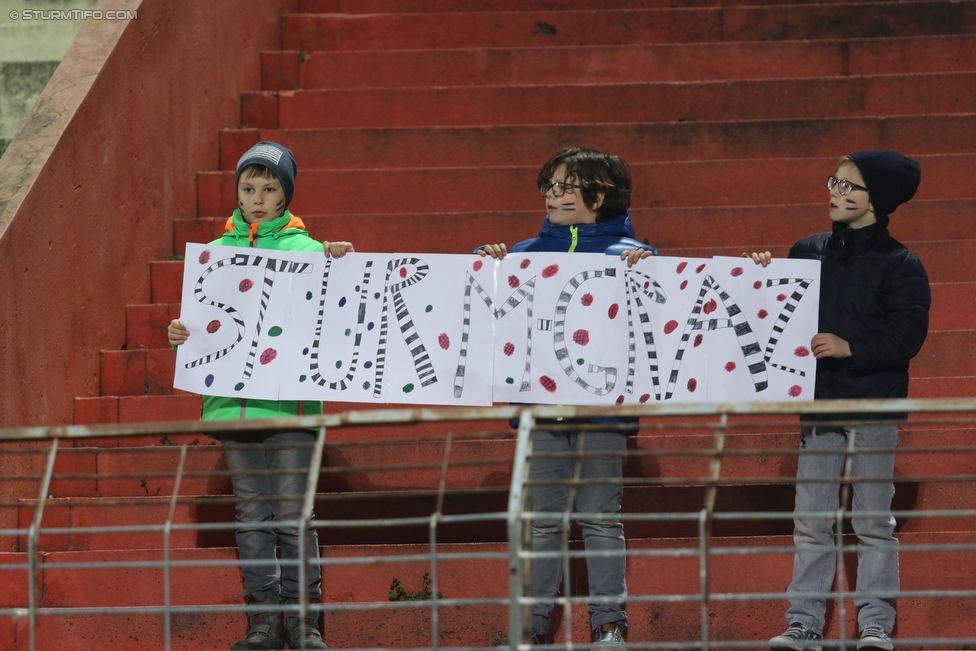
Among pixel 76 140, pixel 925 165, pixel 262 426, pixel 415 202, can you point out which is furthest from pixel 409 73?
pixel 262 426

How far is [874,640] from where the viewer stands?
16.3ft

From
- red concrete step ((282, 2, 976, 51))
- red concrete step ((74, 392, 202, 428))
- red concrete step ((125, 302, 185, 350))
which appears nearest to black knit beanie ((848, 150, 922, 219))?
red concrete step ((74, 392, 202, 428))

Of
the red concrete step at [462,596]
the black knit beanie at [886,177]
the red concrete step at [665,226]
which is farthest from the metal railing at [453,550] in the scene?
the red concrete step at [665,226]

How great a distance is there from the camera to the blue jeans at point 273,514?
17.4 ft

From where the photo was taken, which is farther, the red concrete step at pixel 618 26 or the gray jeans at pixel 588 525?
the red concrete step at pixel 618 26

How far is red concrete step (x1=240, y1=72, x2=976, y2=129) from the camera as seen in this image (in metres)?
8.47

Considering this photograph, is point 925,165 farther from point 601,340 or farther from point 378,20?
point 378,20

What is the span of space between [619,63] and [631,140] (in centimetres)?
102

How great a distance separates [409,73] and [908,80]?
3298 millimetres

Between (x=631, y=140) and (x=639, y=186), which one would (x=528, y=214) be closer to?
(x=639, y=186)

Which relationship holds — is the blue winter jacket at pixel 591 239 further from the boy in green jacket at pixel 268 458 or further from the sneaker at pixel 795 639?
the sneaker at pixel 795 639

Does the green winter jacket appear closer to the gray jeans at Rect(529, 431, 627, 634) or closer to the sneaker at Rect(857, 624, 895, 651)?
the gray jeans at Rect(529, 431, 627, 634)

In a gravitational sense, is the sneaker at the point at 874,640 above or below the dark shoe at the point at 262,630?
above

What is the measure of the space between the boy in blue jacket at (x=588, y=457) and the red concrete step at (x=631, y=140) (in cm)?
239
